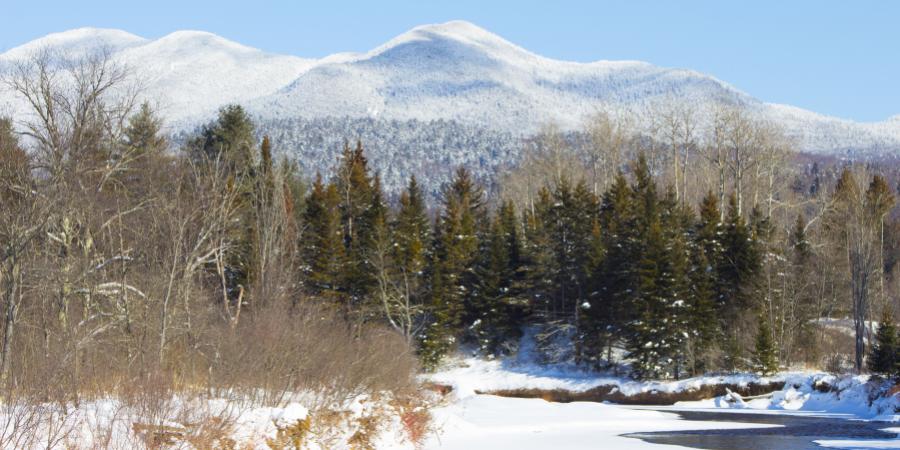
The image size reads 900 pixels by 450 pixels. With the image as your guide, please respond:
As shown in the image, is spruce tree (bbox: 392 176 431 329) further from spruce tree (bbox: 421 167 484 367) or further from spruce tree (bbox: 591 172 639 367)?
spruce tree (bbox: 591 172 639 367)

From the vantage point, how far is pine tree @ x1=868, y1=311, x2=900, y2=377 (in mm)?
38938

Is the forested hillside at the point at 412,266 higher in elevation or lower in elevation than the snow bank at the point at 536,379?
higher

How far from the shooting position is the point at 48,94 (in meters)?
22.8

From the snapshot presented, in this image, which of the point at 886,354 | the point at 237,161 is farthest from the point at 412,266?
the point at 886,354

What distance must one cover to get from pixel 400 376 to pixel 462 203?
44.8m

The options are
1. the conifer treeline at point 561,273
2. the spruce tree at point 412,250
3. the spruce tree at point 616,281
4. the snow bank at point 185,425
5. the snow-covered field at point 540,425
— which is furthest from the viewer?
the spruce tree at point 412,250

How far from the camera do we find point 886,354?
3950cm

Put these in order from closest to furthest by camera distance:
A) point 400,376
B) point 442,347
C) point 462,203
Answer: point 400,376 < point 442,347 < point 462,203

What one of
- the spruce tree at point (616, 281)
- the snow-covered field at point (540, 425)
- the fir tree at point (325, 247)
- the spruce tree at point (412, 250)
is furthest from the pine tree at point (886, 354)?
the fir tree at point (325, 247)

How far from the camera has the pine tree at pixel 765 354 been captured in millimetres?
47062

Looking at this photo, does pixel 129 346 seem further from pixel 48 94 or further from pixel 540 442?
pixel 540 442

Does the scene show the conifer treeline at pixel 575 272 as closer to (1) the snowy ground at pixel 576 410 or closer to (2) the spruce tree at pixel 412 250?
(2) the spruce tree at pixel 412 250

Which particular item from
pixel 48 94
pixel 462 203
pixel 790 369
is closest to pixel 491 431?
pixel 48 94

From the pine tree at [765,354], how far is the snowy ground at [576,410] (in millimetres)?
589
